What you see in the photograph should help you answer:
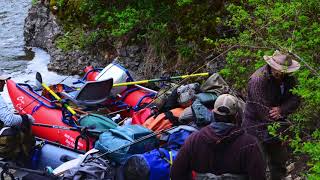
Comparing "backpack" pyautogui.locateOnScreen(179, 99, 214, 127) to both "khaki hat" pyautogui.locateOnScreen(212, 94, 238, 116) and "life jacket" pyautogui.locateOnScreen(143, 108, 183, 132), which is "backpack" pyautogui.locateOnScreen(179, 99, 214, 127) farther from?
"khaki hat" pyautogui.locateOnScreen(212, 94, 238, 116)

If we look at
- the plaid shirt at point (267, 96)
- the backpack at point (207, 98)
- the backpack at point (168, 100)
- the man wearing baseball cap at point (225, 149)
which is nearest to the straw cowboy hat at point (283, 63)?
the plaid shirt at point (267, 96)

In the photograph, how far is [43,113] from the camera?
23.9 ft

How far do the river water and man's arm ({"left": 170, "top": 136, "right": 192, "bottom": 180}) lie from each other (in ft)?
22.1

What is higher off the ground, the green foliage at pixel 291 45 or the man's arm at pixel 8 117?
the green foliage at pixel 291 45

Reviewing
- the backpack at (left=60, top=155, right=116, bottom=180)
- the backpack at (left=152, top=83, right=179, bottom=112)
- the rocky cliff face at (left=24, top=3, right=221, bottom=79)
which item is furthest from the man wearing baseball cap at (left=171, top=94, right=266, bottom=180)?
the rocky cliff face at (left=24, top=3, right=221, bottom=79)

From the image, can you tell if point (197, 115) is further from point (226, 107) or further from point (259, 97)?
point (226, 107)

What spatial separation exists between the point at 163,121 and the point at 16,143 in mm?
1872

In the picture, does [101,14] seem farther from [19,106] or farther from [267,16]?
[267,16]

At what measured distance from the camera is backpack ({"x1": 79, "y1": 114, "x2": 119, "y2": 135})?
639 cm

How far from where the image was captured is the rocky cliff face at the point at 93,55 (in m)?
9.15

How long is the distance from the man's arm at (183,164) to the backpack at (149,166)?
0.92 m

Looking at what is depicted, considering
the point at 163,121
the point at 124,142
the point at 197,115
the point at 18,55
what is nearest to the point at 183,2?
the point at 163,121

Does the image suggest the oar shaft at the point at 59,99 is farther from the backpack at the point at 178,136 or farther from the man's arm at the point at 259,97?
the man's arm at the point at 259,97

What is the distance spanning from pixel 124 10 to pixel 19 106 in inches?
125
